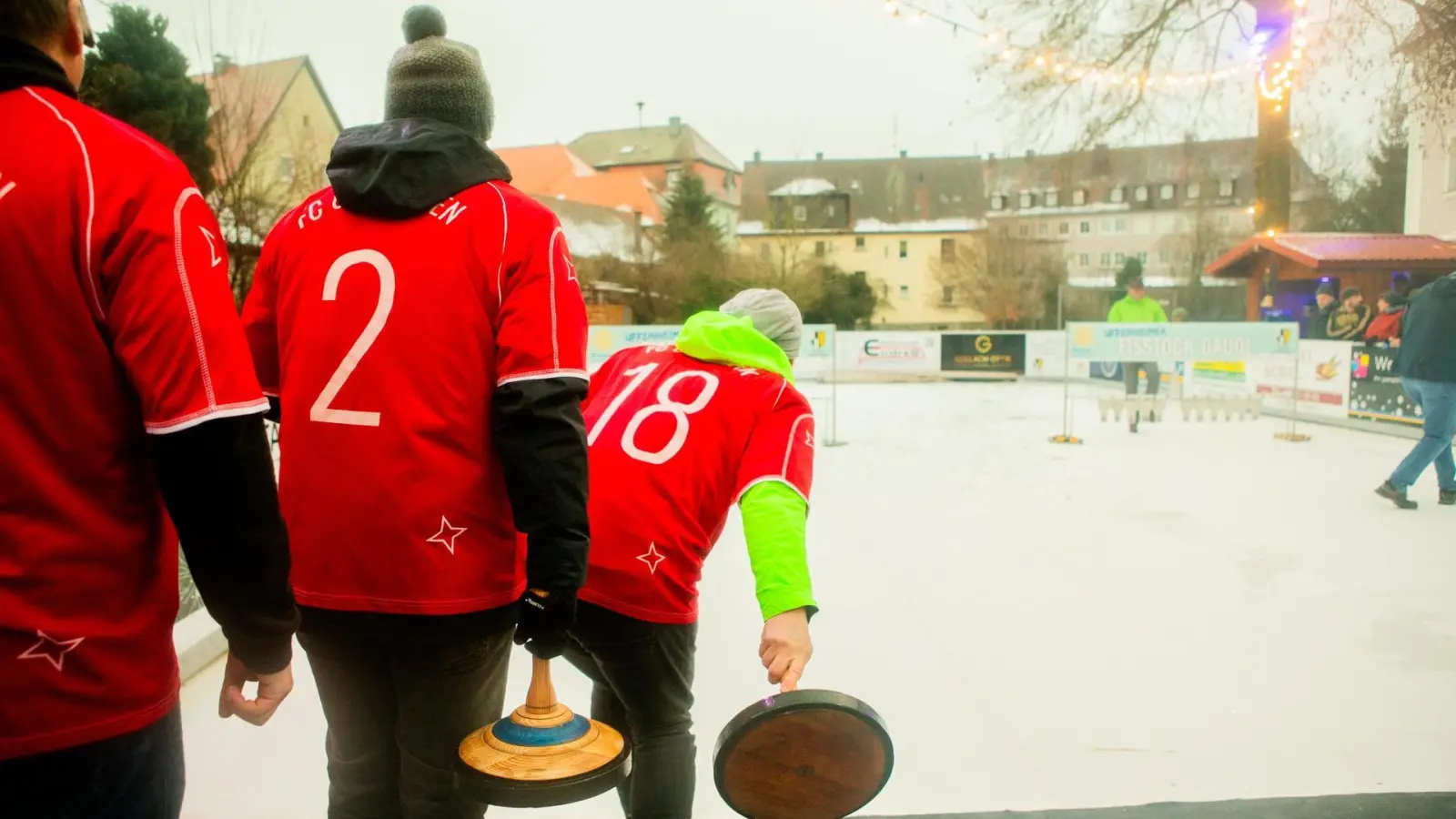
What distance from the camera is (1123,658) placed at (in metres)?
3.34

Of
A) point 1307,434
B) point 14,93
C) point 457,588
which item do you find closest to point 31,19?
point 14,93

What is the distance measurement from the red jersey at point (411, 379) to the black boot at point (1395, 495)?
6.19 meters

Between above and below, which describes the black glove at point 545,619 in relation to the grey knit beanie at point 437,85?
below

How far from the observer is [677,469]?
1.73m

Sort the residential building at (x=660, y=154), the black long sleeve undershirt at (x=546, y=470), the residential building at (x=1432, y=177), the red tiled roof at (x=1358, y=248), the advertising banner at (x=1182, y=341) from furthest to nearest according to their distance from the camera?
the residential building at (x=660, y=154)
the red tiled roof at (x=1358, y=248)
the advertising banner at (x=1182, y=341)
the residential building at (x=1432, y=177)
the black long sleeve undershirt at (x=546, y=470)

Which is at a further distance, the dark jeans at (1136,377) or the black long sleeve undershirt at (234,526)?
the dark jeans at (1136,377)

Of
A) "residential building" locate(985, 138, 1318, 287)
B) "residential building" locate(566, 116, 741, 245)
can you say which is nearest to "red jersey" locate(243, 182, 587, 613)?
"residential building" locate(985, 138, 1318, 287)

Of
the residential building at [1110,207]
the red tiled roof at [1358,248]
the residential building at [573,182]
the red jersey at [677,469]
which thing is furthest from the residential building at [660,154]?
the red jersey at [677,469]

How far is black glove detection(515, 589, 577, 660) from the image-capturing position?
4.46ft

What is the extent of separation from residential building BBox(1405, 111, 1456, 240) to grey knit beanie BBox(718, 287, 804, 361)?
4288mm

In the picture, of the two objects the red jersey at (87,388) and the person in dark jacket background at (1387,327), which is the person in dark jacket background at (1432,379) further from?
the red jersey at (87,388)

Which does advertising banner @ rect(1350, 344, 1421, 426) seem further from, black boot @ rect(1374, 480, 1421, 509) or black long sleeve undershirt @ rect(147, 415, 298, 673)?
black long sleeve undershirt @ rect(147, 415, 298, 673)

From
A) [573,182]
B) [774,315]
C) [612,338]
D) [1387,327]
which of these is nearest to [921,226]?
[573,182]

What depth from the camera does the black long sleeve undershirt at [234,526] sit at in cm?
100
